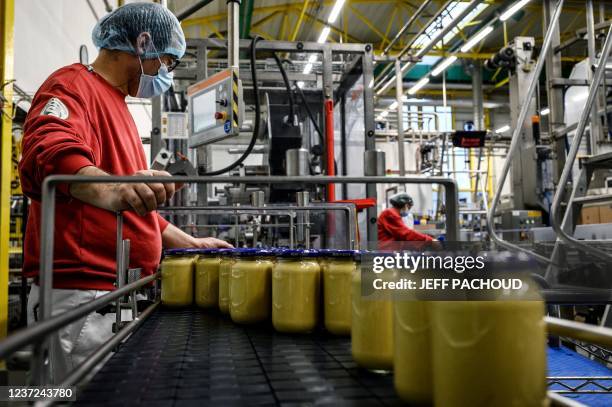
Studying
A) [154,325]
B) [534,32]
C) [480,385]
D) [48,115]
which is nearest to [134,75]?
[48,115]

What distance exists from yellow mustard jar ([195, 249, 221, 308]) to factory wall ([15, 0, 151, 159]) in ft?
8.34

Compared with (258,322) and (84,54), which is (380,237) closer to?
(84,54)

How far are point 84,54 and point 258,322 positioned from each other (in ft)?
12.0

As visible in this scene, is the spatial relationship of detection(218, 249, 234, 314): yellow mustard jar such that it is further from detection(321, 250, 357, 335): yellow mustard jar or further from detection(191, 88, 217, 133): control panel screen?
detection(191, 88, 217, 133): control panel screen

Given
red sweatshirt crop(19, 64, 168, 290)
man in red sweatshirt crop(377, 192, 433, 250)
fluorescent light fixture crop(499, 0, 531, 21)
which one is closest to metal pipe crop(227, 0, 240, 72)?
red sweatshirt crop(19, 64, 168, 290)

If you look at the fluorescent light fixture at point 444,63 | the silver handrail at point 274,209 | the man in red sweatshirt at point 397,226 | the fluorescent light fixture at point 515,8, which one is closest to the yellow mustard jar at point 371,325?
the silver handrail at point 274,209

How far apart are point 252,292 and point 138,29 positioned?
99cm

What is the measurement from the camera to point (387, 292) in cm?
71

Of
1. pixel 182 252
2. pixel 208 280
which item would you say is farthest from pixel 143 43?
pixel 208 280

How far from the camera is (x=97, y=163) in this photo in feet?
4.30

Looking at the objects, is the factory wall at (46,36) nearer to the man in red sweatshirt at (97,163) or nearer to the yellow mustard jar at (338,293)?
the man in red sweatshirt at (97,163)

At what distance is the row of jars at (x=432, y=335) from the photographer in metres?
0.48

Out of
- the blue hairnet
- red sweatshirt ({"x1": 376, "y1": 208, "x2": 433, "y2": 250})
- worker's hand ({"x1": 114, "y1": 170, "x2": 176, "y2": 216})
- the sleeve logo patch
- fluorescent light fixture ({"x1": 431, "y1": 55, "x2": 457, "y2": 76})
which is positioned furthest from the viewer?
fluorescent light fixture ({"x1": 431, "y1": 55, "x2": 457, "y2": 76})

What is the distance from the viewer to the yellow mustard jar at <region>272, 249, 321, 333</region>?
0.94 m
